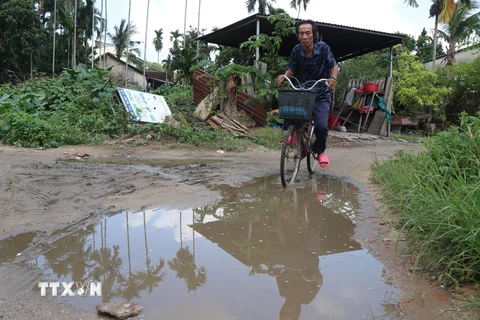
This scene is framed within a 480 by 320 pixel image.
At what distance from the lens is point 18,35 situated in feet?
93.4

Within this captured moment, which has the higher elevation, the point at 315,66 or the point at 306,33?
the point at 306,33

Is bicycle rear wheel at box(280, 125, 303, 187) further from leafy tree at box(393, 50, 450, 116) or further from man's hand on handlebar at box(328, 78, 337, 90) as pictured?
leafy tree at box(393, 50, 450, 116)

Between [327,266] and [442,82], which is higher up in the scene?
[442,82]

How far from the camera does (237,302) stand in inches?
77.0

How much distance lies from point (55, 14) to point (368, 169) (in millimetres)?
36584

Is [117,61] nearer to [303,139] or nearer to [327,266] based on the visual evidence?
[303,139]

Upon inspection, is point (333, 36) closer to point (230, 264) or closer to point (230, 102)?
point (230, 102)

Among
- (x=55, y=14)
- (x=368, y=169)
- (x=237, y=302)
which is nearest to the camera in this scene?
(x=237, y=302)

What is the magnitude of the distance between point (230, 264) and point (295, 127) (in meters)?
2.60

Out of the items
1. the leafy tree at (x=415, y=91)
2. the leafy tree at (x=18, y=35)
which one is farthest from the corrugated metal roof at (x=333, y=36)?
the leafy tree at (x=18, y=35)

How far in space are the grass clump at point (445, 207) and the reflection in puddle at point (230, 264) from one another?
373 mm

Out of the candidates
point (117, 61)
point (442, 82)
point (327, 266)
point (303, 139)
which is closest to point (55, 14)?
point (117, 61)

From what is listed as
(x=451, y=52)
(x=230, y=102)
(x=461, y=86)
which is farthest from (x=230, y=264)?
(x=451, y=52)

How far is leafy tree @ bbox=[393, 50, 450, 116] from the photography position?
645 inches
